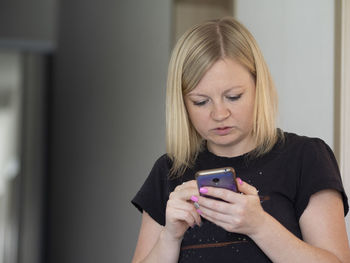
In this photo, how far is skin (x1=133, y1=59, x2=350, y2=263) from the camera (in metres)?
0.99

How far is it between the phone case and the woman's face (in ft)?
0.45

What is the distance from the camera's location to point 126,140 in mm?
3008

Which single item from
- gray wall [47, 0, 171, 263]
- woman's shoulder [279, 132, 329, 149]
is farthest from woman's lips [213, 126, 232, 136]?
gray wall [47, 0, 171, 263]

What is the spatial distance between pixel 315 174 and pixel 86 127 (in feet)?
7.43

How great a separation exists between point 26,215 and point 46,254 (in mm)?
346

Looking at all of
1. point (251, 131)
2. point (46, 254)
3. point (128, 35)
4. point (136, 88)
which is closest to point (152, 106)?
point (136, 88)

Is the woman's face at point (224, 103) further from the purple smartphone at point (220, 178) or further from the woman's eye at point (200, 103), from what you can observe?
the purple smartphone at point (220, 178)

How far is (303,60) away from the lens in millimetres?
1576

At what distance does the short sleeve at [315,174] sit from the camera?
1.04 metres

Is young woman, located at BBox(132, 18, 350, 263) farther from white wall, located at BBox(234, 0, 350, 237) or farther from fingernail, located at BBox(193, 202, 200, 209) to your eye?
white wall, located at BBox(234, 0, 350, 237)

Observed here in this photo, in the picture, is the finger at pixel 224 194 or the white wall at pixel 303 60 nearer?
the finger at pixel 224 194

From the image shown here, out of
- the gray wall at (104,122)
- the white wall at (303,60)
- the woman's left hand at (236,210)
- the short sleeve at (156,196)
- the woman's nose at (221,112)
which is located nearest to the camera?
the woman's left hand at (236,210)

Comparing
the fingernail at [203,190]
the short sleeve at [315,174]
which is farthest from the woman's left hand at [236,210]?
the short sleeve at [315,174]

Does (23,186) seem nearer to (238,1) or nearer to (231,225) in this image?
(238,1)
